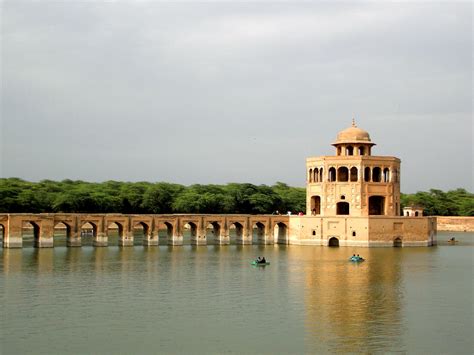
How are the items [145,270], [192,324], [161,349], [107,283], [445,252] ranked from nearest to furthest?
[161,349]
[192,324]
[107,283]
[145,270]
[445,252]

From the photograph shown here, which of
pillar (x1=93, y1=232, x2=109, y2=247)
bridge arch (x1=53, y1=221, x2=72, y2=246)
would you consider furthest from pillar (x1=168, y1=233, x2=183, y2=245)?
bridge arch (x1=53, y1=221, x2=72, y2=246)

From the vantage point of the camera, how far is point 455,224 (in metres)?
68.1

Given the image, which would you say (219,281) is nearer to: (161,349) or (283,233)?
(161,349)

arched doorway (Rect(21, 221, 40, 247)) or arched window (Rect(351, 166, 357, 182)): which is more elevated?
arched window (Rect(351, 166, 357, 182))

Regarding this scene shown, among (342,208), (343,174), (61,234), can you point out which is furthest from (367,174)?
(61,234)

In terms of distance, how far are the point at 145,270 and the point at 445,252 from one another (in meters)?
A: 17.8

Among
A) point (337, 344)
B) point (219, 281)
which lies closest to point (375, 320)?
point (337, 344)

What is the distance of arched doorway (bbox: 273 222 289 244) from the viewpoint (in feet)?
149

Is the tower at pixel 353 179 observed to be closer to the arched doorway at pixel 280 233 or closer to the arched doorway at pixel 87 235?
the arched doorway at pixel 280 233

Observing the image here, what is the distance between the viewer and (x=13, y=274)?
93.7 ft

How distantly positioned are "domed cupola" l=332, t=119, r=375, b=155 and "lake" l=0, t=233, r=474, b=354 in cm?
1005

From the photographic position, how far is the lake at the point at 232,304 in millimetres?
17406

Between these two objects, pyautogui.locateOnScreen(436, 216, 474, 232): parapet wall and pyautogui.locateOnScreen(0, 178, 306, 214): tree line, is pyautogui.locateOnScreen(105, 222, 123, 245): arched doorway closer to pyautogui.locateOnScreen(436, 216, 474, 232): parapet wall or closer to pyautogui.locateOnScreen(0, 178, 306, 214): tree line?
pyautogui.locateOnScreen(0, 178, 306, 214): tree line

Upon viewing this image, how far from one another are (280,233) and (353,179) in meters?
5.54
